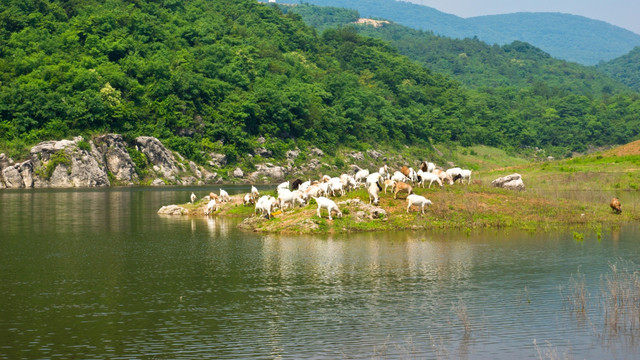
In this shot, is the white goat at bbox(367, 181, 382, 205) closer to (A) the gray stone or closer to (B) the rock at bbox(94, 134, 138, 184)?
(B) the rock at bbox(94, 134, 138, 184)

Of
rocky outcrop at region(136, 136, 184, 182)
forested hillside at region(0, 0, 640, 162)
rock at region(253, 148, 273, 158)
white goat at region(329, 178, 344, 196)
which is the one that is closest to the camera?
white goat at region(329, 178, 344, 196)

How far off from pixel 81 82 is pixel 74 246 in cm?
8067

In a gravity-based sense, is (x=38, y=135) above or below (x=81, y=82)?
below

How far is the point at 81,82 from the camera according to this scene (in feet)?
388

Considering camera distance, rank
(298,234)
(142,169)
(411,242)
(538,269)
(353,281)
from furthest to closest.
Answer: (142,169) < (298,234) < (411,242) < (538,269) < (353,281)

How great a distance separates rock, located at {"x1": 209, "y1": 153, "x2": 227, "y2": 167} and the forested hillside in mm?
1504

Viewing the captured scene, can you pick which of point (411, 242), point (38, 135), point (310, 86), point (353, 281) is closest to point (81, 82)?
point (38, 135)

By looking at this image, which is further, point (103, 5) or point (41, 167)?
point (103, 5)

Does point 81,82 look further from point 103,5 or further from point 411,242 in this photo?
point 411,242

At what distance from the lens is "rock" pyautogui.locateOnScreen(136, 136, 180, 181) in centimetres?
11450

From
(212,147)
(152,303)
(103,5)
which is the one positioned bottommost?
(152,303)

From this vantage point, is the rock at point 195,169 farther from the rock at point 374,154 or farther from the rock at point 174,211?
the rock at point 174,211

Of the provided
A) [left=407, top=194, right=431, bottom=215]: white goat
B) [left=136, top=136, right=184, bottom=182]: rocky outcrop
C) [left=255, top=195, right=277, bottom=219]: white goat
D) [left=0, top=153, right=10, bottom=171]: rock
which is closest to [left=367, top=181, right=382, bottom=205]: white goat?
[left=407, top=194, right=431, bottom=215]: white goat

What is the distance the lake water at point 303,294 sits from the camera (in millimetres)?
22719
